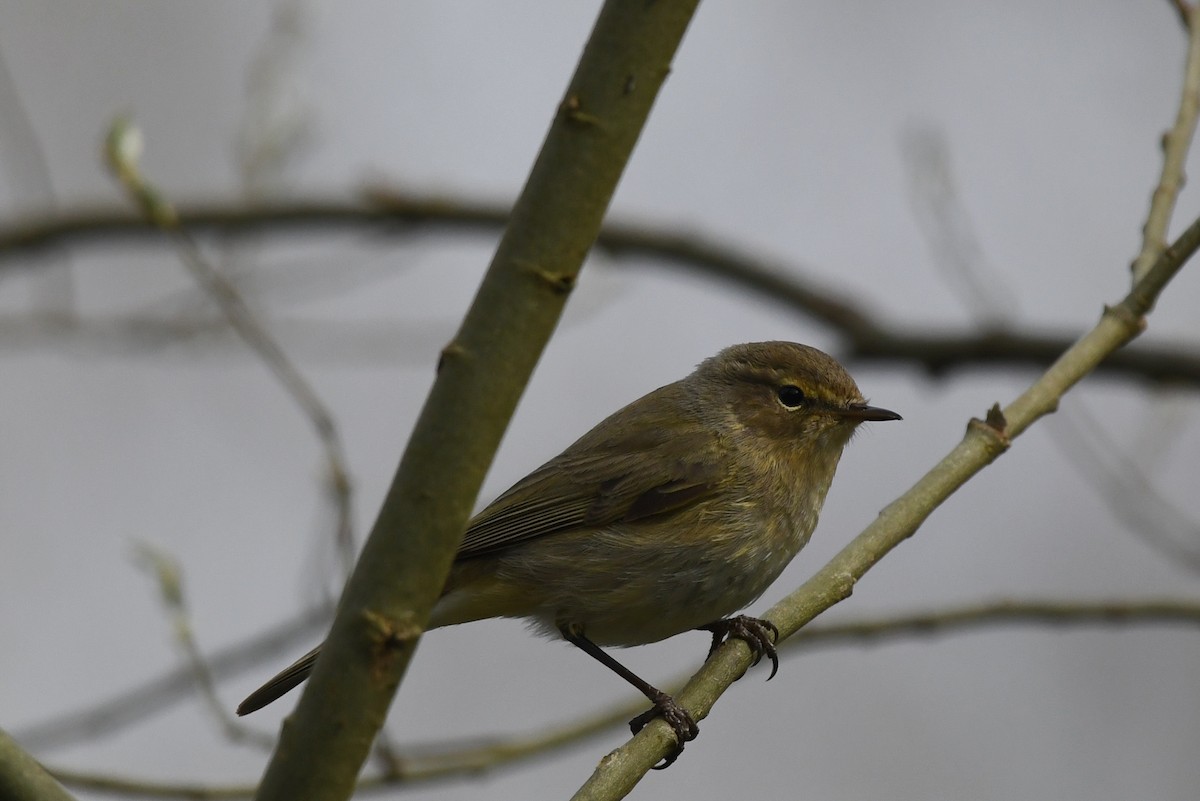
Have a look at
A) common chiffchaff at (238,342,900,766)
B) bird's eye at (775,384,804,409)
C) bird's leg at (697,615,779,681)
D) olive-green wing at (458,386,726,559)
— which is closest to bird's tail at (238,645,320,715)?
common chiffchaff at (238,342,900,766)

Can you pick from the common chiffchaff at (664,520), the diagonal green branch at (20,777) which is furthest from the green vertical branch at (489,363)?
the common chiffchaff at (664,520)

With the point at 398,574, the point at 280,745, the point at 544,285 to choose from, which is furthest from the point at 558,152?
the point at 280,745

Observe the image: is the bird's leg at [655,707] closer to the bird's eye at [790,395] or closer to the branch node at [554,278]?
the bird's eye at [790,395]

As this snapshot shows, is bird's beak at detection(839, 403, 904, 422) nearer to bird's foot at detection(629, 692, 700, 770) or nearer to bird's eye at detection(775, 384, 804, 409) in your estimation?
bird's eye at detection(775, 384, 804, 409)

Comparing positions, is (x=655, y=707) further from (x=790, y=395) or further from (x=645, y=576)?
(x=790, y=395)

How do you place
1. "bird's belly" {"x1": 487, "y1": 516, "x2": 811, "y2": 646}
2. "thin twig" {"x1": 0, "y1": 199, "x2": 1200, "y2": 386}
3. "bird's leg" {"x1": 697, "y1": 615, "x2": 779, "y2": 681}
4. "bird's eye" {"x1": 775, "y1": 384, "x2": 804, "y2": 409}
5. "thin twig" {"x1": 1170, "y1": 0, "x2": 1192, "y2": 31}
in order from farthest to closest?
"thin twig" {"x1": 0, "y1": 199, "x2": 1200, "y2": 386} < "bird's eye" {"x1": 775, "y1": 384, "x2": 804, "y2": 409} < "bird's belly" {"x1": 487, "y1": 516, "x2": 811, "y2": 646} < "thin twig" {"x1": 1170, "y1": 0, "x2": 1192, "y2": 31} < "bird's leg" {"x1": 697, "y1": 615, "x2": 779, "y2": 681}
